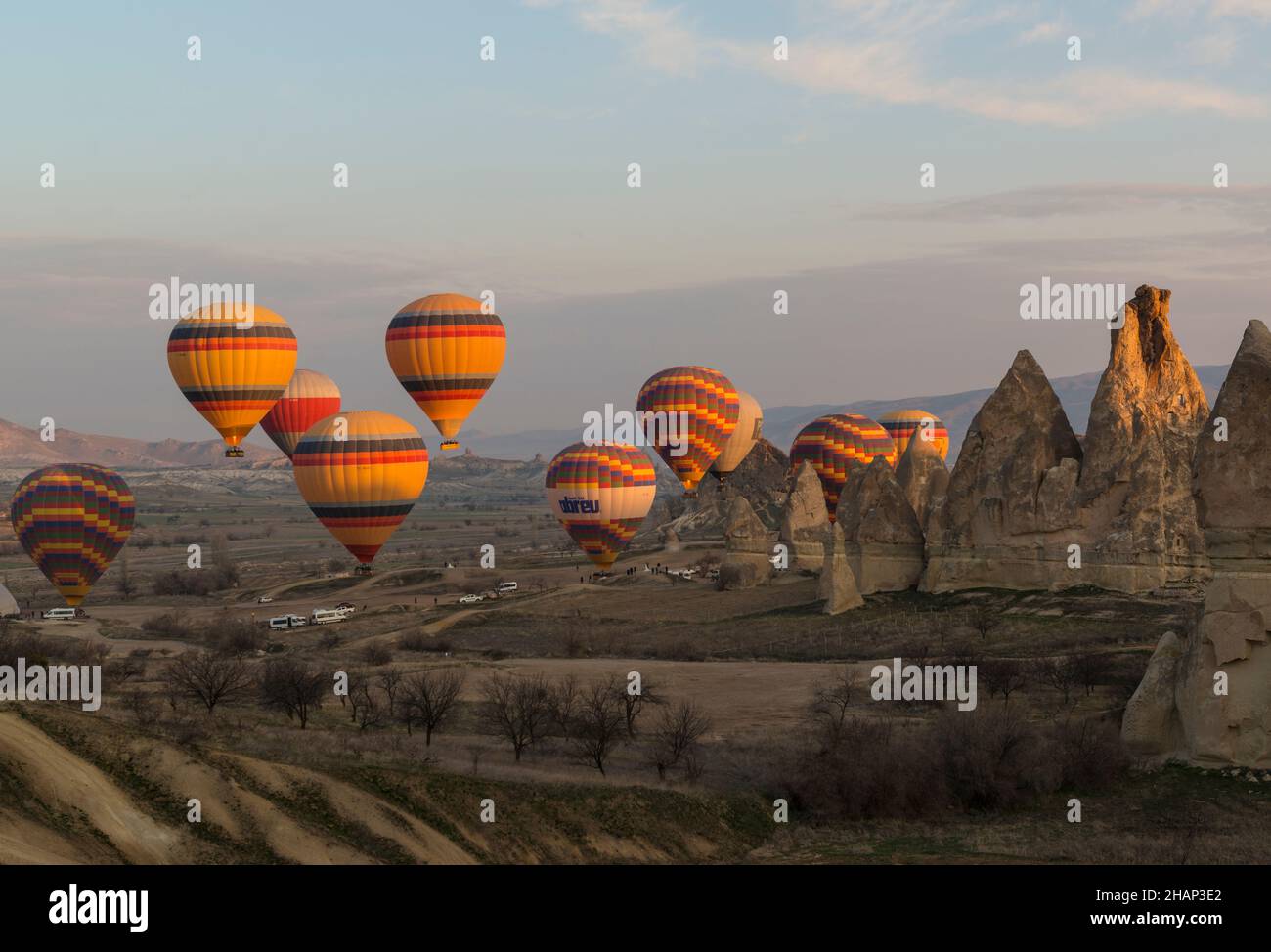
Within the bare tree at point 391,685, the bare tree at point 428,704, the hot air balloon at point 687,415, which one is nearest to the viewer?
the bare tree at point 428,704

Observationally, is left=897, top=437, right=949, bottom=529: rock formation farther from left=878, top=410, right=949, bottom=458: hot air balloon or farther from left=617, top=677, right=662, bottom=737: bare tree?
left=878, top=410, right=949, bottom=458: hot air balloon

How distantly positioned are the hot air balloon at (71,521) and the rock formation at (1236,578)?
173 feet

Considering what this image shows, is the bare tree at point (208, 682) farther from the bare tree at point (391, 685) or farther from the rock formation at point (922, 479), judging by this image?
the rock formation at point (922, 479)

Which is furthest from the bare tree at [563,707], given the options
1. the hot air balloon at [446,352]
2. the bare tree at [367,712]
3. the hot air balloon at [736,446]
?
the hot air balloon at [736,446]

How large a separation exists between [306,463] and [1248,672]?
36.7 metres

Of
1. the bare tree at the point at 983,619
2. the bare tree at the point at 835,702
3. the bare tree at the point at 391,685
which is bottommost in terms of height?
the bare tree at the point at 835,702

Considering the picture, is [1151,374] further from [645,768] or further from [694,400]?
[645,768]

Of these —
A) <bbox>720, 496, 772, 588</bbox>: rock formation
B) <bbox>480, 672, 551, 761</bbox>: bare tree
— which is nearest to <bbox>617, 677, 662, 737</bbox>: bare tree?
<bbox>480, 672, 551, 761</bbox>: bare tree

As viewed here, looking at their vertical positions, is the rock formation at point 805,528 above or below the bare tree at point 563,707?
above

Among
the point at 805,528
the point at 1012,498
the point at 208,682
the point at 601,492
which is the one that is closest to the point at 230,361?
the point at 601,492

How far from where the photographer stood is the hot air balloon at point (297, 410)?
78000 millimetres

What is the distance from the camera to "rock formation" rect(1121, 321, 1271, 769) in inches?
1309

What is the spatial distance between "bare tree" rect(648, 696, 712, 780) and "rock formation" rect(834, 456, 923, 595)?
26.4 m

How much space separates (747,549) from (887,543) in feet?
50.5
